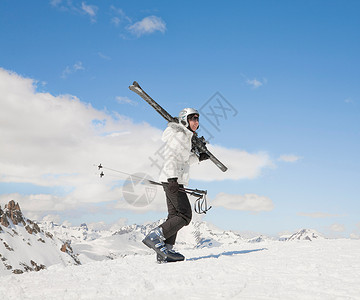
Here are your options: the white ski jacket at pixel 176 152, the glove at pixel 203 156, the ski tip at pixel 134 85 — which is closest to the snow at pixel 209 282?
the white ski jacket at pixel 176 152

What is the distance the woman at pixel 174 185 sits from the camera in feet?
24.4

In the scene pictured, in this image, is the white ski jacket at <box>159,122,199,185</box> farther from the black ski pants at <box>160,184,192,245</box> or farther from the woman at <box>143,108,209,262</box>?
the black ski pants at <box>160,184,192,245</box>

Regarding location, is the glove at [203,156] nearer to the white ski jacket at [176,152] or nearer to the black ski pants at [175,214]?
the white ski jacket at [176,152]

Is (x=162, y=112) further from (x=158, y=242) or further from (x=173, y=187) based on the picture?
(x=158, y=242)

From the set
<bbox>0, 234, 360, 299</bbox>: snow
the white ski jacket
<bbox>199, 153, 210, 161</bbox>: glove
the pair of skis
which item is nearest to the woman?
the white ski jacket

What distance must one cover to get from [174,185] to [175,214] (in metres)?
0.70

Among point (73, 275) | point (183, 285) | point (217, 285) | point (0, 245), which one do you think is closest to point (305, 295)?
point (217, 285)

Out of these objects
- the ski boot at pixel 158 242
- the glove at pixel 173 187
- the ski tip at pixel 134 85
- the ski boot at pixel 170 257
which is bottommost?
the ski boot at pixel 170 257

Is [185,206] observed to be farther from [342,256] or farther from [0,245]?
[0,245]

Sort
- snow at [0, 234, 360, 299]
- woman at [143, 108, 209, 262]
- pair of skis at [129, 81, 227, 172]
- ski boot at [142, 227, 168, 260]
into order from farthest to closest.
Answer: pair of skis at [129, 81, 227, 172]
woman at [143, 108, 209, 262]
ski boot at [142, 227, 168, 260]
snow at [0, 234, 360, 299]

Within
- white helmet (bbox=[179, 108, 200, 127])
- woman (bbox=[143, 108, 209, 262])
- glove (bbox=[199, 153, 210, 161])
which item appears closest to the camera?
woman (bbox=[143, 108, 209, 262])

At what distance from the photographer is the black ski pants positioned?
24.7 feet

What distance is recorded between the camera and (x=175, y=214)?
7691 mm

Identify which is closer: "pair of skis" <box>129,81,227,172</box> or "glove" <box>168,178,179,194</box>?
"glove" <box>168,178,179,194</box>
